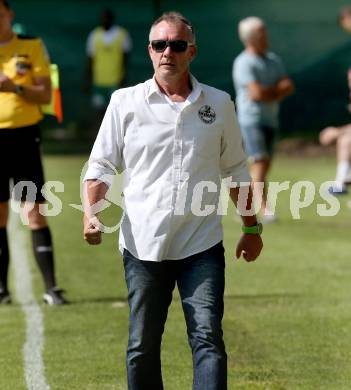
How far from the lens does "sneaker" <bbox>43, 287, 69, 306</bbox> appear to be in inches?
388

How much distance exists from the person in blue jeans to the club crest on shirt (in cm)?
862

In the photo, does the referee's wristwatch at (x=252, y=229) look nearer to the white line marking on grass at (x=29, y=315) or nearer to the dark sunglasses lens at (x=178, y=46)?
the dark sunglasses lens at (x=178, y=46)

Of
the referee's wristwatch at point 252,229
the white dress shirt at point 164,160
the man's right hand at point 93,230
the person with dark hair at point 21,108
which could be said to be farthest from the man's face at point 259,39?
the man's right hand at point 93,230

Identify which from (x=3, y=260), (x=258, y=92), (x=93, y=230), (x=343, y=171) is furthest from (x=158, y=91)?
(x=258, y=92)

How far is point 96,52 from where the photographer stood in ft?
73.5

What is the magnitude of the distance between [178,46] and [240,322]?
355 centimetres

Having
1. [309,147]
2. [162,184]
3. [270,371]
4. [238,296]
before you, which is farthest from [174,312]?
[309,147]

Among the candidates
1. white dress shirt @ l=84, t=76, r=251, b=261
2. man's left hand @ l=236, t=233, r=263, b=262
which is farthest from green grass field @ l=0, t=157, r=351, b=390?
white dress shirt @ l=84, t=76, r=251, b=261

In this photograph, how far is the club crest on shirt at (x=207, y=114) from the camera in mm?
Answer: 6129

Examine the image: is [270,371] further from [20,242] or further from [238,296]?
[20,242]

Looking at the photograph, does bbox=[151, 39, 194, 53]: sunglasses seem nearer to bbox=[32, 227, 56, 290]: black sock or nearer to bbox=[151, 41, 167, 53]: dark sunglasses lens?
bbox=[151, 41, 167, 53]: dark sunglasses lens

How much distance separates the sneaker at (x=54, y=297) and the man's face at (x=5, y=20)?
2018mm

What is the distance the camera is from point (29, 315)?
9461mm

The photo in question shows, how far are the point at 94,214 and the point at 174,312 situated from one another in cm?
360
